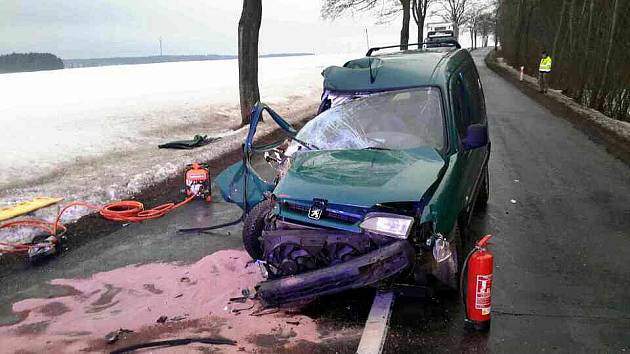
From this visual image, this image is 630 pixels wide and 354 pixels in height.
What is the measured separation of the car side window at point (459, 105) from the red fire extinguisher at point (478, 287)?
1.53 m

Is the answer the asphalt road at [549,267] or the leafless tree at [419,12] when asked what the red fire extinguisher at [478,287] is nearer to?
the asphalt road at [549,267]

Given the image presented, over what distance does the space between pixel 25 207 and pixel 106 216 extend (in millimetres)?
1097

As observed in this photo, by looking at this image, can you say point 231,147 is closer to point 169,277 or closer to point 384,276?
point 169,277

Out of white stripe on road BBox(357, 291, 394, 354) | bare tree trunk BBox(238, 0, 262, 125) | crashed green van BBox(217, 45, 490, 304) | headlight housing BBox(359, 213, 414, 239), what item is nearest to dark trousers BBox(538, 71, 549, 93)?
bare tree trunk BBox(238, 0, 262, 125)

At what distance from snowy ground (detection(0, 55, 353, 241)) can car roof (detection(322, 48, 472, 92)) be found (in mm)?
4093

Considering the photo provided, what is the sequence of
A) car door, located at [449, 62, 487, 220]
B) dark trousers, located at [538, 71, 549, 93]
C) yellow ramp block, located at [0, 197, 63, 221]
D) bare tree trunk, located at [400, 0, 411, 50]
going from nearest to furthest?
car door, located at [449, 62, 487, 220] < yellow ramp block, located at [0, 197, 63, 221] < dark trousers, located at [538, 71, 549, 93] < bare tree trunk, located at [400, 0, 411, 50]

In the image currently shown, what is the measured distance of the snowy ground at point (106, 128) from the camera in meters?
8.86

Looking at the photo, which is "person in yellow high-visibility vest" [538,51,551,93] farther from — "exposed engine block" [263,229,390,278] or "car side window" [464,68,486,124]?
"exposed engine block" [263,229,390,278]

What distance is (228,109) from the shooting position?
1986cm

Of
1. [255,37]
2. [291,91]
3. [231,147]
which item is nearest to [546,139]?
[231,147]

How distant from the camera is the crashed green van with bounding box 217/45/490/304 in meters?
3.75

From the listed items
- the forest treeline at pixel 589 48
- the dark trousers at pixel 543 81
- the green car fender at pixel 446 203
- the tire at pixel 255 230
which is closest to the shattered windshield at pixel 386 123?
the green car fender at pixel 446 203

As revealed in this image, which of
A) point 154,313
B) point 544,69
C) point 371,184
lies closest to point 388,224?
point 371,184

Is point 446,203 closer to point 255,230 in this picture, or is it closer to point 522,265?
point 522,265
